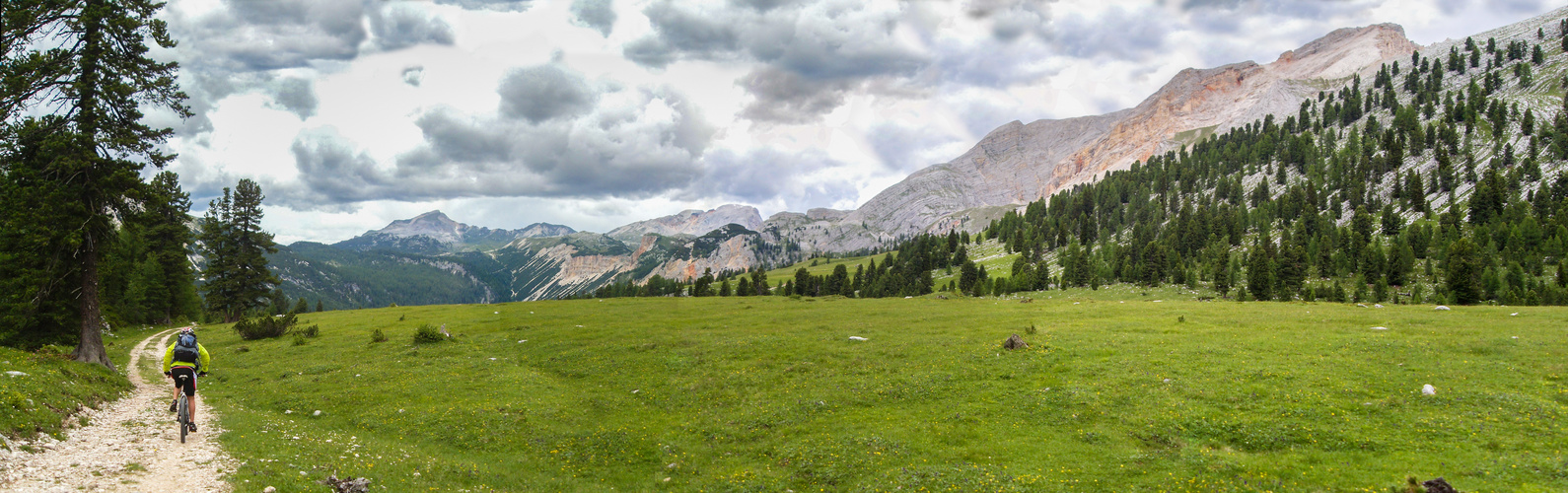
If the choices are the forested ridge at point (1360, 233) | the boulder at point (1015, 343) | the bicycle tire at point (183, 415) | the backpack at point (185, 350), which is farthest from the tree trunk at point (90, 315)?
the forested ridge at point (1360, 233)

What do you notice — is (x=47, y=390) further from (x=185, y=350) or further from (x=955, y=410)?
(x=955, y=410)

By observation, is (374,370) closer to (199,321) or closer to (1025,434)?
(1025,434)

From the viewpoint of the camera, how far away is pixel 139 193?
102 feet

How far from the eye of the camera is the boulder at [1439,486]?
13055 mm

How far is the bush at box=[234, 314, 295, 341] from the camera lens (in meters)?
53.0

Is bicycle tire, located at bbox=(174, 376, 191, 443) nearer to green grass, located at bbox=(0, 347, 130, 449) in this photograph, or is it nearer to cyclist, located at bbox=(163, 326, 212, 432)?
cyclist, located at bbox=(163, 326, 212, 432)

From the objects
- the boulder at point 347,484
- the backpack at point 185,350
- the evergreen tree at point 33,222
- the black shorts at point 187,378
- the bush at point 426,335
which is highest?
the evergreen tree at point 33,222

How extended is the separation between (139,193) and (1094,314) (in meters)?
62.8

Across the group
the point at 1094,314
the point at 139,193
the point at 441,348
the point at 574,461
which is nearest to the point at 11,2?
the point at 139,193

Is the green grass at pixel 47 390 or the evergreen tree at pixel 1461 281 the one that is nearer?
the green grass at pixel 47 390

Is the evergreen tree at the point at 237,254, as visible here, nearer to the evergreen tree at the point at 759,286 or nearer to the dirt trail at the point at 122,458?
the dirt trail at the point at 122,458

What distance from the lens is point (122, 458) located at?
16.4 meters

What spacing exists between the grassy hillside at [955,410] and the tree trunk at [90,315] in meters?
4.82

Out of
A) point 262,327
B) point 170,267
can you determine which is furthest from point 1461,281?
point 170,267
